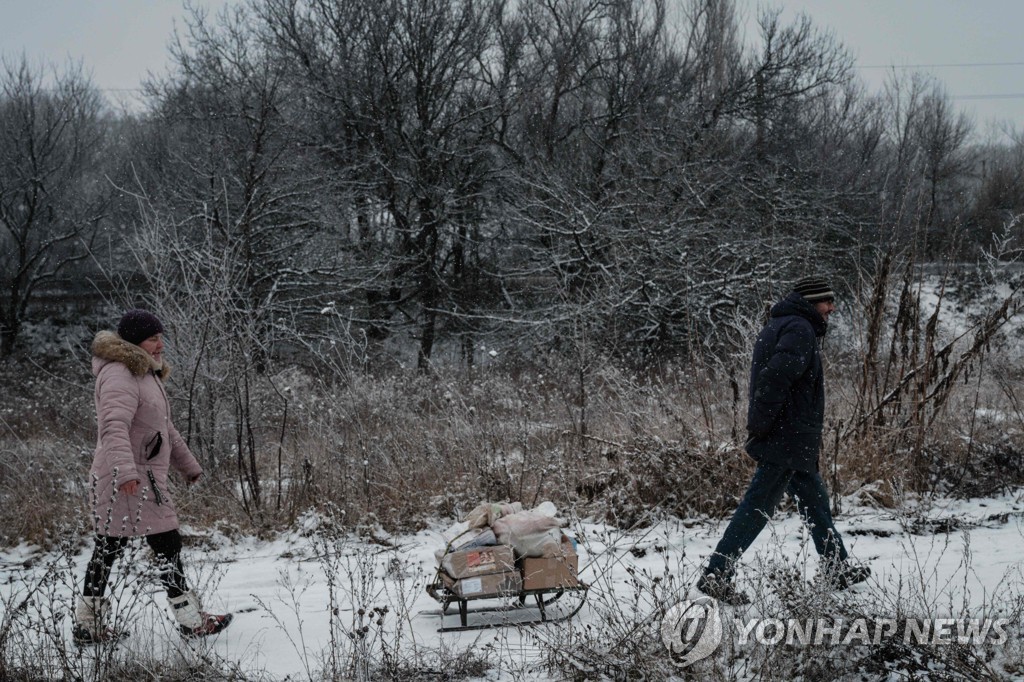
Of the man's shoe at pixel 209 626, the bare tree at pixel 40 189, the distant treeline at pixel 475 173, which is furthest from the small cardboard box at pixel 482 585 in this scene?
the bare tree at pixel 40 189

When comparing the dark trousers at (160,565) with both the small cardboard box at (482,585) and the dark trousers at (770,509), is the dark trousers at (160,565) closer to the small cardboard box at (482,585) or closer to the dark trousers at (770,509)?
the small cardboard box at (482,585)

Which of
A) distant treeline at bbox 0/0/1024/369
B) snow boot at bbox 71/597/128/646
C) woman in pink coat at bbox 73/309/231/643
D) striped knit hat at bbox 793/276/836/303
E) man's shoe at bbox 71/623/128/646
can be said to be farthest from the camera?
distant treeline at bbox 0/0/1024/369

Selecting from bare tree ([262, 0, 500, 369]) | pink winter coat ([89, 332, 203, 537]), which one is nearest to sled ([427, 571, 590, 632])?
pink winter coat ([89, 332, 203, 537])

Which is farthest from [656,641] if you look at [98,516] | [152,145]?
[152,145]

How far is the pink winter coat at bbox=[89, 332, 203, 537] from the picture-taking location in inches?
159

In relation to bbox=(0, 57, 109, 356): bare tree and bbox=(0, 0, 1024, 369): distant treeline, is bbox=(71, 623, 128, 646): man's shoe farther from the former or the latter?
bbox=(0, 57, 109, 356): bare tree

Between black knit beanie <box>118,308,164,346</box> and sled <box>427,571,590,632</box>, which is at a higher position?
black knit beanie <box>118,308,164,346</box>

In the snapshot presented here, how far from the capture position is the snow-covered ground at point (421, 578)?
3.78m

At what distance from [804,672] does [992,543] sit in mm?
2911

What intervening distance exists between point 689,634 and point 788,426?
1402 millimetres

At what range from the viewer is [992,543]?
5.46m

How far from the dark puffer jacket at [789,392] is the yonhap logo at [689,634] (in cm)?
114

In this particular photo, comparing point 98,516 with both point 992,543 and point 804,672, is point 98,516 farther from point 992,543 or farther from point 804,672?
point 992,543

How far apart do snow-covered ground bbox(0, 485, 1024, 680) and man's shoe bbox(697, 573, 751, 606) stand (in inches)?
5.0
